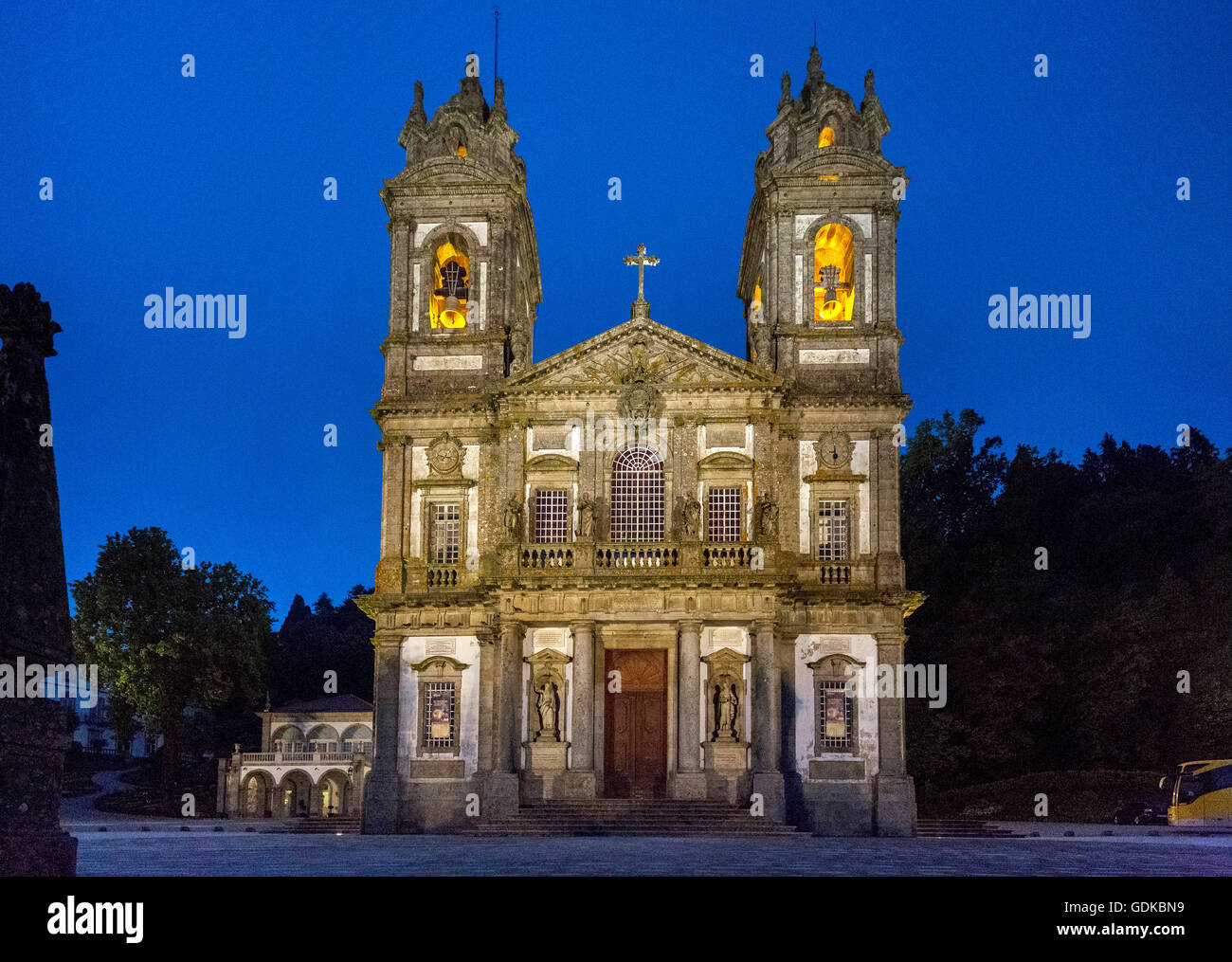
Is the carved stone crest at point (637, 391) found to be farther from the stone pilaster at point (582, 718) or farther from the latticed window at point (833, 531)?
the stone pilaster at point (582, 718)

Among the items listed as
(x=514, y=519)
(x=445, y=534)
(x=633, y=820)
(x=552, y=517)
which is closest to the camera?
(x=633, y=820)

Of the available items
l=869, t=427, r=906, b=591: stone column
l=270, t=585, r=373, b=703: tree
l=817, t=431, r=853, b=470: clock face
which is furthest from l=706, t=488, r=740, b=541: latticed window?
l=270, t=585, r=373, b=703: tree

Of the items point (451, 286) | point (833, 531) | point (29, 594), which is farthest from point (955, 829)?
point (29, 594)

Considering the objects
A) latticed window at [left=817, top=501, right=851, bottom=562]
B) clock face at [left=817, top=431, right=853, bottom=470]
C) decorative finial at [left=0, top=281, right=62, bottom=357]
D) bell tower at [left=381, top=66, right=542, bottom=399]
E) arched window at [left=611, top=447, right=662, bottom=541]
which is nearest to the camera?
decorative finial at [left=0, top=281, right=62, bottom=357]

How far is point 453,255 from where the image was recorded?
3675cm

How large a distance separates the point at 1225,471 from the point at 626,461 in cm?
2475

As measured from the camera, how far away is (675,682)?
A: 3178 cm

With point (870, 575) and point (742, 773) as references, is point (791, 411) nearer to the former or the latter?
point (870, 575)

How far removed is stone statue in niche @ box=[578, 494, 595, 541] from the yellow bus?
61.3 feet

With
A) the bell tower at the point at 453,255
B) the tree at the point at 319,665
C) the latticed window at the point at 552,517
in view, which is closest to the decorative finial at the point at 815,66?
the bell tower at the point at 453,255

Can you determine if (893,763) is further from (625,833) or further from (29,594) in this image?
(29,594)

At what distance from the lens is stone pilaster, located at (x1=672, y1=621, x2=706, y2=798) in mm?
31125

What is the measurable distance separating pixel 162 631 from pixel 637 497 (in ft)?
84.4

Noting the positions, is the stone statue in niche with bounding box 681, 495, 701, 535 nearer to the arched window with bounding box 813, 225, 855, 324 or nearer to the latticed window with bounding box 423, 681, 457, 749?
the arched window with bounding box 813, 225, 855, 324
